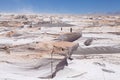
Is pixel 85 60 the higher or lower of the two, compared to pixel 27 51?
lower

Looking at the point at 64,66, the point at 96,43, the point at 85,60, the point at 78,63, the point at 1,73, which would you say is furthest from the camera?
the point at 96,43

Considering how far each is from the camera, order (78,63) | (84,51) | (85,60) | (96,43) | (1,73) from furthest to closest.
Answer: (96,43), (84,51), (85,60), (78,63), (1,73)

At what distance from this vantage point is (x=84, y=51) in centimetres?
827

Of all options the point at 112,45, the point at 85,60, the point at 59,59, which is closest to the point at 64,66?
the point at 59,59

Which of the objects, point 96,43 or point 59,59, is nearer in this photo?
point 59,59

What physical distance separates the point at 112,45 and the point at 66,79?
3.55m

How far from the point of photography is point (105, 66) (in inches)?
261

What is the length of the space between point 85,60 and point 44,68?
74.8 inches

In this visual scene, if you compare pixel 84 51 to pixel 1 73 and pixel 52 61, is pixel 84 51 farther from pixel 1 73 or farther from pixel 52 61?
pixel 1 73

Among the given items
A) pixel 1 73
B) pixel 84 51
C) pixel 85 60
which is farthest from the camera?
pixel 84 51

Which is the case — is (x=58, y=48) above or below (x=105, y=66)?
above

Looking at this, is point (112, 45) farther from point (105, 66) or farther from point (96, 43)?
point (105, 66)

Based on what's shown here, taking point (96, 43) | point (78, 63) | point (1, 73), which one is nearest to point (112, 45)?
point (96, 43)

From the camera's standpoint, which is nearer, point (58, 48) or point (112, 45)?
point (58, 48)
